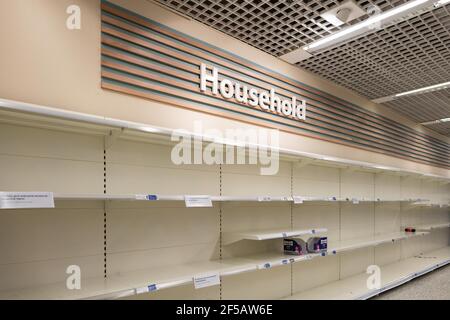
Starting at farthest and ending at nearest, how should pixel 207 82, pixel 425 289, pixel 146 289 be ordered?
pixel 425 289, pixel 207 82, pixel 146 289

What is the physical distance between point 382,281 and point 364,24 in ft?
10.5

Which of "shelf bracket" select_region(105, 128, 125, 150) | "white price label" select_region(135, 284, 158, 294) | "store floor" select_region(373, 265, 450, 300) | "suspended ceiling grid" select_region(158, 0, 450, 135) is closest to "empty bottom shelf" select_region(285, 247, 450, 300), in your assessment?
"store floor" select_region(373, 265, 450, 300)

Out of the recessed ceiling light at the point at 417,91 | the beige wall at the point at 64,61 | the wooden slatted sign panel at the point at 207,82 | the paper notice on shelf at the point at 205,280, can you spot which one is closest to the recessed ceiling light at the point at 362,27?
the wooden slatted sign panel at the point at 207,82

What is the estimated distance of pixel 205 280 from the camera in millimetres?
2385

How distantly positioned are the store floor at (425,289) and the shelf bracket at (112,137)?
355 cm

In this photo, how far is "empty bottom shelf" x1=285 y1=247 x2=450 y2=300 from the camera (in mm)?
3723

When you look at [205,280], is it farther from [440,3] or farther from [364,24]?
[440,3]

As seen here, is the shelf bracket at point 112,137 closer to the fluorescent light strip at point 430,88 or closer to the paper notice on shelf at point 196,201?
the paper notice on shelf at point 196,201

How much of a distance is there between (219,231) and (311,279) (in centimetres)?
160

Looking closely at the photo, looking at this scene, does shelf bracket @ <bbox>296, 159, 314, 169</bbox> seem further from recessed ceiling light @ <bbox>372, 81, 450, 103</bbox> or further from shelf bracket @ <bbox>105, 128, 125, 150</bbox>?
recessed ceiling light @ <bbox>372, 81, 450, 103</bbox>

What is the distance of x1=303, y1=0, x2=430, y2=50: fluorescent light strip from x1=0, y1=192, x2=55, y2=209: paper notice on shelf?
2919mm

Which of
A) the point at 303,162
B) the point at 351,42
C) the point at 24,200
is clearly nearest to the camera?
the point at 24,200

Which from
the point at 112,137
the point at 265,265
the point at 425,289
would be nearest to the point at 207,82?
the point at 112,137

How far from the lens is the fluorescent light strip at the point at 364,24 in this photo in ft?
9.47
